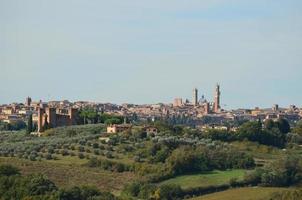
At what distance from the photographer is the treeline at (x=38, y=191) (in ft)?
134

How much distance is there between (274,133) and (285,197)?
33.0 m

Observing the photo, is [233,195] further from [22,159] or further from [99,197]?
[22,159]

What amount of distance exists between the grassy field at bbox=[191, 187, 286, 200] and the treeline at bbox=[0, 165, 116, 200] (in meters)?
6.58

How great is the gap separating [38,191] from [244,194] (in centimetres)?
1172

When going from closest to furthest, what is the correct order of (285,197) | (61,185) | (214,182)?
(285,197) → (61,185) → (214,182)

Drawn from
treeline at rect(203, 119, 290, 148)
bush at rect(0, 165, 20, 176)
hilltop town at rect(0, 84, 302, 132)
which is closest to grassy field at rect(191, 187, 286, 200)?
bush at rect(0, 165, 20, 176)

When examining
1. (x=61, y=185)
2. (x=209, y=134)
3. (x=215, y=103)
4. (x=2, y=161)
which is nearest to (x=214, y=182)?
(x=61, y=185)

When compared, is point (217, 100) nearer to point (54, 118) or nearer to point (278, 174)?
point (54, 118)

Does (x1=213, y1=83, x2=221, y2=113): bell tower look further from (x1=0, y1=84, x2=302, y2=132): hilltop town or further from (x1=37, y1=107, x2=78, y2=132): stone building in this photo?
(x1=37, y1=107, x2=78, y2=132): stone building

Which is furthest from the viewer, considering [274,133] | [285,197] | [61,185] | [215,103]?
[215,103]

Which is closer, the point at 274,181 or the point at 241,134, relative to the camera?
the point at 274,181

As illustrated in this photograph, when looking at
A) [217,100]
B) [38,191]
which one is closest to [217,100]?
[217,100]

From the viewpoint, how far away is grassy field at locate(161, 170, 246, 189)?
161 feet

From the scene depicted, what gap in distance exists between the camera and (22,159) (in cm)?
5472
